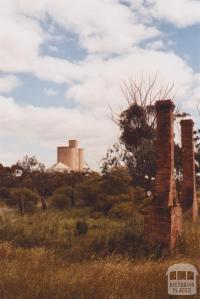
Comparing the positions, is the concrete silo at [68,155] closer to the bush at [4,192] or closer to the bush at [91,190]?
the bush at [4,192]

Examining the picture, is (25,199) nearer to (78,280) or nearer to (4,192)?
(4,192)

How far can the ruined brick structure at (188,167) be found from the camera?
16797 millimetres

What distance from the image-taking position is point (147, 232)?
440 inches

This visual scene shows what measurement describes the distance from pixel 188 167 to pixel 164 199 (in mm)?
6437

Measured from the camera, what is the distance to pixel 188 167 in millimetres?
17422

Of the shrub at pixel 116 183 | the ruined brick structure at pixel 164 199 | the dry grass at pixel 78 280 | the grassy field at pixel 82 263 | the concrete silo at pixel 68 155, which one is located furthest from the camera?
the concrete silo at pixel 68 155

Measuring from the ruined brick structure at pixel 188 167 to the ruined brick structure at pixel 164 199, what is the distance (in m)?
5.27

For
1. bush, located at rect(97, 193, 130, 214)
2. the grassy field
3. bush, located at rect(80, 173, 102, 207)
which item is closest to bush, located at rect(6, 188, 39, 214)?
bush, located at rect(80, 173, 102, 207)

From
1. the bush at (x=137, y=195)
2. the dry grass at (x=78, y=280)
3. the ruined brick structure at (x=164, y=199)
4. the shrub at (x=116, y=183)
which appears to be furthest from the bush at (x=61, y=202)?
the dry grass at (x=78, y=280)

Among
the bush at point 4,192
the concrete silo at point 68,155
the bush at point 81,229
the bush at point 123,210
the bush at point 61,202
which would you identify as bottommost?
the bush at point 81,229

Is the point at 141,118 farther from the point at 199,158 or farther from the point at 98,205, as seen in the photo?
the point at 98,205

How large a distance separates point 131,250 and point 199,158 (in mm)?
19517

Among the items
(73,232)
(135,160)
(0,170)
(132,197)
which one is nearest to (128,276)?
(73,232)

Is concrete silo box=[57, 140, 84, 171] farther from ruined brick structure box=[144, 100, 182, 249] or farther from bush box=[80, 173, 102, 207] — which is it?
ruined brick structure box=[144, 100, 182, 249]
